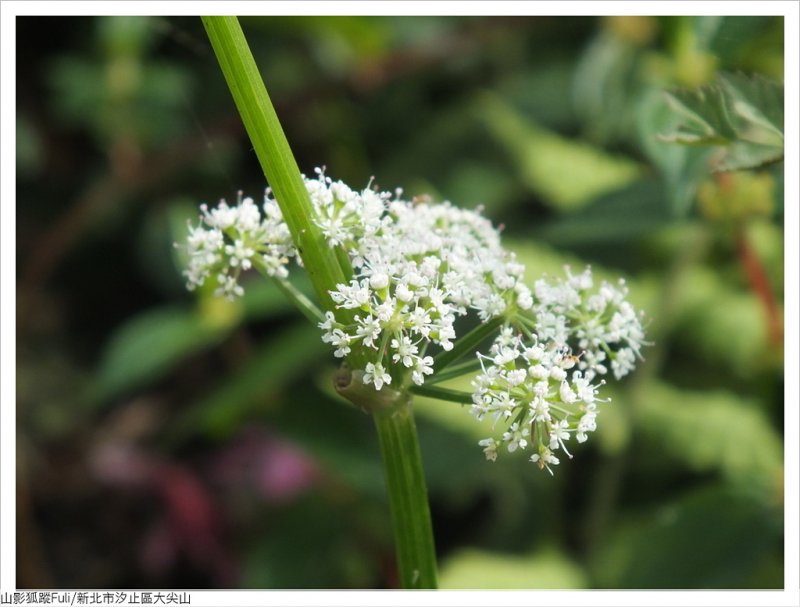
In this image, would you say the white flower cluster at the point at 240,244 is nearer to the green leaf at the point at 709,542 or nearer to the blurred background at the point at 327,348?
the blurred background at the point at 327,348

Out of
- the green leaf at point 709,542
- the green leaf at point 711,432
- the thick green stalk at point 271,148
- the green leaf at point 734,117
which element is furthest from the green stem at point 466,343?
the green leaf at point 711,432

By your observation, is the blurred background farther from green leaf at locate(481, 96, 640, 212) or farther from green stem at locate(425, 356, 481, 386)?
green stem at locate(425, 356, 481, 386)

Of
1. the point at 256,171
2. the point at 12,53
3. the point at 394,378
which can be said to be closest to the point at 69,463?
the point at 256,171

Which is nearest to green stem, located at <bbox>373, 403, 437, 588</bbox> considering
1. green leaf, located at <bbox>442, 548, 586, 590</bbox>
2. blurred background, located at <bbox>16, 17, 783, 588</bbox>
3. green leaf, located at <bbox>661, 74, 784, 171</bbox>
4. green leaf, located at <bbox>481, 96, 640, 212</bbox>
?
green leaf, located at <bbox>661, 74, 784, 171</bbox>

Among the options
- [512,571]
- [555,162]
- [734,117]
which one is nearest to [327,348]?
[512,571]

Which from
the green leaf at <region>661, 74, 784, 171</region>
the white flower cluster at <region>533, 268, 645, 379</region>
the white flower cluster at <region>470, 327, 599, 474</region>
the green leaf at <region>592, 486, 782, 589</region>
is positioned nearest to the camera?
the white flower cluster at <region>470, 327, 599, 474</region>
